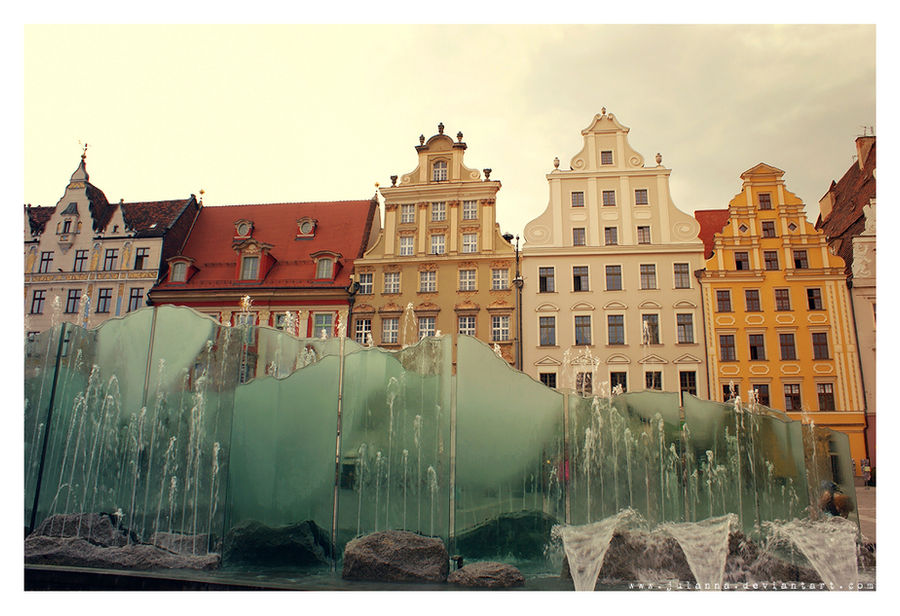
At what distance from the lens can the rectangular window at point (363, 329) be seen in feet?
67.3

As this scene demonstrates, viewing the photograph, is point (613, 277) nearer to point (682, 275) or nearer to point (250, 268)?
point (682, 275)

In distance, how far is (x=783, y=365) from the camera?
18.9 m

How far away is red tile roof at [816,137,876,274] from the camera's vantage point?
1955cm

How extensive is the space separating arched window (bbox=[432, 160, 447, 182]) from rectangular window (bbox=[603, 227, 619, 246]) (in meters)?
5.27

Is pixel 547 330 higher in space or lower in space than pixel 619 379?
higher

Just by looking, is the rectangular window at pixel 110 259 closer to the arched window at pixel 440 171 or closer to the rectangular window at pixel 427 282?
the rectangular window at pixel 427 282

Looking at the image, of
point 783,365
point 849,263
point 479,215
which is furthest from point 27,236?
point 849,263

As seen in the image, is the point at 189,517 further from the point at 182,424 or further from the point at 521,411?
the point at 521,411

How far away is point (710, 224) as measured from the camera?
22703mm

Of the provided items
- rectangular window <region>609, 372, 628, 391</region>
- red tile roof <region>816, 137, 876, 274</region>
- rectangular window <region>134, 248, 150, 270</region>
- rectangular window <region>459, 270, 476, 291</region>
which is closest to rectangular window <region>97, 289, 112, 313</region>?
rectangular window <region>134, 248, 150, 270</region>

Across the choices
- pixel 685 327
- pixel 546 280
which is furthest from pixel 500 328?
pixel 685 327

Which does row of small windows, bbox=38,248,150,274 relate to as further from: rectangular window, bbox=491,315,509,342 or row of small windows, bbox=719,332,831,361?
row of small windows, bbox=719,332,831,361

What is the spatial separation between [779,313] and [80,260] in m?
20.9

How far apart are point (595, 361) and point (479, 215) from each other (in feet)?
18.6
